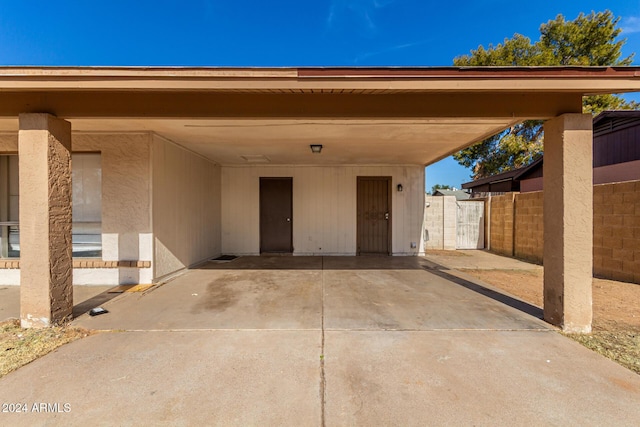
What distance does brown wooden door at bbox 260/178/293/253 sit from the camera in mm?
7582

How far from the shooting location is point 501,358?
2402 mm

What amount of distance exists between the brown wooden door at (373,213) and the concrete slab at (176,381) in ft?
16.3

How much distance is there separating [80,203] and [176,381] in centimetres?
428

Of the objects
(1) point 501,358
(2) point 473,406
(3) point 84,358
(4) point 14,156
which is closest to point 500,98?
(1) point 501,358

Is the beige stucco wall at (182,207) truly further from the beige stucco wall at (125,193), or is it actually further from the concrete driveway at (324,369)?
the concrete driveway at (324,369)

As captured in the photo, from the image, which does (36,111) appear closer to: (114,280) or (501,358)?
(114,280)

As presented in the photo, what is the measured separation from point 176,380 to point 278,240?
A: 5559mm

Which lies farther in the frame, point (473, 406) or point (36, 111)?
point (36, 111)

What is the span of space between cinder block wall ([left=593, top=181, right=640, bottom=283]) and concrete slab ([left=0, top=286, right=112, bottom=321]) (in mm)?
8525

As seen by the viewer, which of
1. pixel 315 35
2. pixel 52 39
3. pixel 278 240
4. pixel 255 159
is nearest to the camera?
pixel 255 159

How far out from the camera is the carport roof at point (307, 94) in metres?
2.74

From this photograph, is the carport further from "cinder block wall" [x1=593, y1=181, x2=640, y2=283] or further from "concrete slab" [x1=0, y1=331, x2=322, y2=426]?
"cinder block wall" [x1=593, y1=181, x2=640, y2=283]

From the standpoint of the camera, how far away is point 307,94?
311 cm

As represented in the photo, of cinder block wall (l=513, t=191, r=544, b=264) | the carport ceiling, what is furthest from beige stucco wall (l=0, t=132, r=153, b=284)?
cinder block wall (l=513, t=191, r=544, b=264)
